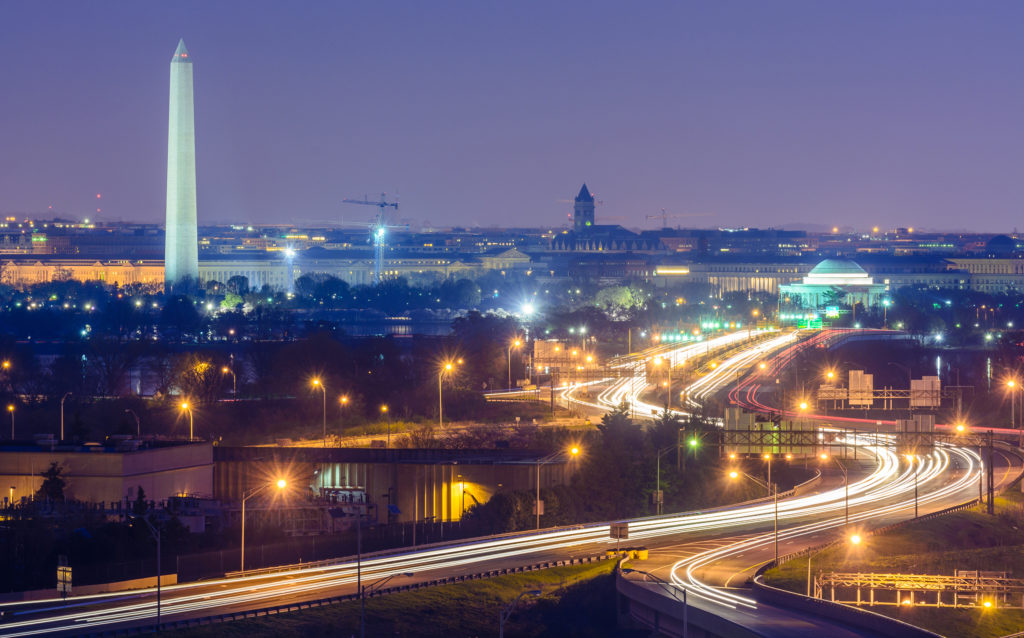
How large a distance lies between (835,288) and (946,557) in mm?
129614

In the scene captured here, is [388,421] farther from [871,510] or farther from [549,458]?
[871,510]

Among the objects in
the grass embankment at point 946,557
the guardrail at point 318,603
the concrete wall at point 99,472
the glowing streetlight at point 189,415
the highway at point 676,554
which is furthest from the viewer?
the glowing streetlight at point 189,415

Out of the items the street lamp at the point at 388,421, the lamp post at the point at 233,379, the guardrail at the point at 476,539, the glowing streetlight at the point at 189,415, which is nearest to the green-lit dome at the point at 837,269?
the lamp post at the point at 233,379

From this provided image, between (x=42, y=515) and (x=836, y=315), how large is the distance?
106050mm

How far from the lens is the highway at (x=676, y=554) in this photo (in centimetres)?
3541

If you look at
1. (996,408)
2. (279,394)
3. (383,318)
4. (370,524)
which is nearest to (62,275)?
(383,318)

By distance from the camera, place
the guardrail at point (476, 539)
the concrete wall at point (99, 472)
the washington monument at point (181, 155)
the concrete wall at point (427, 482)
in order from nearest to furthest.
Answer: the guardrail at point (476, 539) < the concrete wall at point (99, 472) < the concrete wall at point (427, 482) < the washington monument at point (181, 155)

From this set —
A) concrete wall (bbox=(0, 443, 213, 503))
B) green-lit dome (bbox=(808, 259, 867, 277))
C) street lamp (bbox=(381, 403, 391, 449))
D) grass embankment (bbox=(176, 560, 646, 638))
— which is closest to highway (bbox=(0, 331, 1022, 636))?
grass embankment (bbox=(176, 560, 646, 638))

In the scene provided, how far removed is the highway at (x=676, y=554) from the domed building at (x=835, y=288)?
106 meters

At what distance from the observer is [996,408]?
77.2m

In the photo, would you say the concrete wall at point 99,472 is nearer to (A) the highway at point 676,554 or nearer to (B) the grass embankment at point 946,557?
(A) the highway at point 676,554

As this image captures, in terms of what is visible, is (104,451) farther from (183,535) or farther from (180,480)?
(183,535)

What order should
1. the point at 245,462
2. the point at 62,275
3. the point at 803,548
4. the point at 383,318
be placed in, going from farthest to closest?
the point at 62,275 < the point at 383,318 < the point at 245,462 < the point at 803,548

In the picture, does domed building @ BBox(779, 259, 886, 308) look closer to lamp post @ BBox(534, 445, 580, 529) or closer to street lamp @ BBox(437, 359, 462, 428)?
street lamp @ BBox(437, 359, 462, 428)
